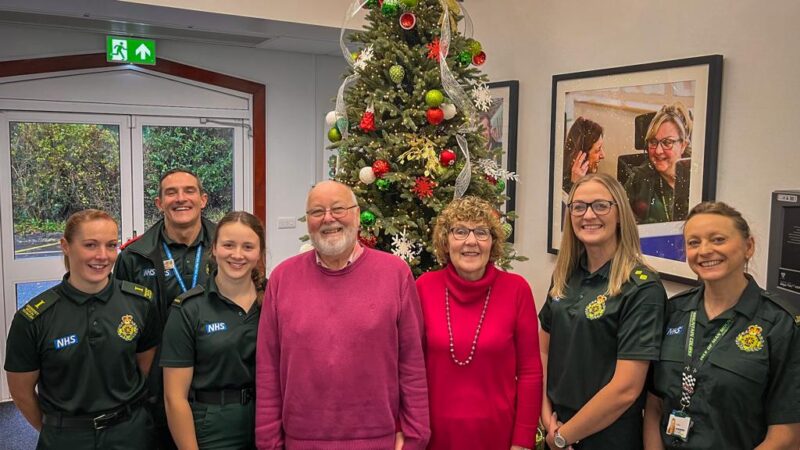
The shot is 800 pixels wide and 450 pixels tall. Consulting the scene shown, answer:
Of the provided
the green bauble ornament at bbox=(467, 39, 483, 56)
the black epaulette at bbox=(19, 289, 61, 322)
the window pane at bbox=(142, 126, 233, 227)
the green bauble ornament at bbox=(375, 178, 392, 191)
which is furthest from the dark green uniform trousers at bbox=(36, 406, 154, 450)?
the window pane at bbox=(142, 126, 233, 227)

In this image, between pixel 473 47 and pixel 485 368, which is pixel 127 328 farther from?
pixel 473 47

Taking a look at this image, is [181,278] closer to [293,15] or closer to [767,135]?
[293,15]

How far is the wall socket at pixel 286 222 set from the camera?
19.6 ft

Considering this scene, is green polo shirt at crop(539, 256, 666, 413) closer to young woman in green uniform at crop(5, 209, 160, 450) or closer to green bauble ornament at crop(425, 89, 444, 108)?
Result: green bauble ornament at crop(425, 89, 444, 108)

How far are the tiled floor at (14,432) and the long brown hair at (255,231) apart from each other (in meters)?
2.86

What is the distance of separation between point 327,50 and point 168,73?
55.1 inches

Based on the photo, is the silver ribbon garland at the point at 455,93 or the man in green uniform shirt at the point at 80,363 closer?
the man in green uniform shirt at the point at 80,363

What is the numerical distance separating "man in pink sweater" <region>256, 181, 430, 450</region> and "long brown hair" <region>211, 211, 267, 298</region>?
0.50ft

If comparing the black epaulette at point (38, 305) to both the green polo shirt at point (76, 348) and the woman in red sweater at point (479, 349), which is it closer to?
the green polo shirt at point (76, 348)

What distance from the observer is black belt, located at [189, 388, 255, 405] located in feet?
6.74

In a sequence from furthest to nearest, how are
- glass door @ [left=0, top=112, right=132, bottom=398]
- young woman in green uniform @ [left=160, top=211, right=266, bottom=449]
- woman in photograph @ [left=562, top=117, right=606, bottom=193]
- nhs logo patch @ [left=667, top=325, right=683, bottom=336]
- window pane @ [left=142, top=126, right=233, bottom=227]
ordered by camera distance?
1. window pane @ [left=142, top=126, right=233, bottom=227]
2. glass door @ [left=0, top=112, right=132, bottom=398]
3. woman in photograph @ [left=562, top=117, right=606, bottom=193]
4. young woman in green uniform @ [left=160, top=211, right=266, bottom=449]
5. nhs logo patch @ [left=667, top=325, right=683, bottom=336]

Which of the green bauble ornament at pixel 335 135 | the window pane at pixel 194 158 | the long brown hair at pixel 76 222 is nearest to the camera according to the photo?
the long brown hair at pixel 76 222

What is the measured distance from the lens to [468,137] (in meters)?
3.04

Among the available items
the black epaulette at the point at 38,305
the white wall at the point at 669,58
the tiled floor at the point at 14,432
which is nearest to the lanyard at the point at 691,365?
the white wall at the point at 669,58
